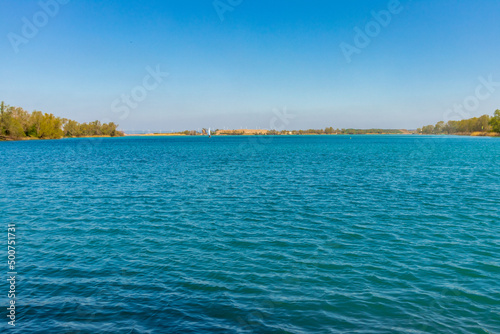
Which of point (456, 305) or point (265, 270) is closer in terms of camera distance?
point (456, 305)

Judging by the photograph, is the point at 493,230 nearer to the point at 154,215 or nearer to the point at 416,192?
the point at 416,192

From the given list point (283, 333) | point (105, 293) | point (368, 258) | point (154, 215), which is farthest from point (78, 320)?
point (154, 215)

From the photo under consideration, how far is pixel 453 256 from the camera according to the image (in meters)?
17.1

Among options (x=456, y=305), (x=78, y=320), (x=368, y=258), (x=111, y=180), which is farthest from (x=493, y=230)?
(x=111, y=180)

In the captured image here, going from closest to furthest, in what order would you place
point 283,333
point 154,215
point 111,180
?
1. point 283,333
2. point 154,215
3. point 111,180

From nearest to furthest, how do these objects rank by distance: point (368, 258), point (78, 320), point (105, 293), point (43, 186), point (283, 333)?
point (283, 333) → point (78, 320) → point (105, 293) → point (368, 258) → point (43, 186)

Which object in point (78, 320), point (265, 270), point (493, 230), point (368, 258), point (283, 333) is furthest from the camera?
point (493, 230)

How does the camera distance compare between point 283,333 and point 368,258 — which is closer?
point 283,333

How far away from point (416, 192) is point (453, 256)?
19.8 metres

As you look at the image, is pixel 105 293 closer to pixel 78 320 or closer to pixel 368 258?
pixel 78 320

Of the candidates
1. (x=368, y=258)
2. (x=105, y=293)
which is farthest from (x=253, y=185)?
(x=105, y=293)

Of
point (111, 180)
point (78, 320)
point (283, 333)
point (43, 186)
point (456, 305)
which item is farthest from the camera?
point (111, 180)

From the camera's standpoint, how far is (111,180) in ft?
149

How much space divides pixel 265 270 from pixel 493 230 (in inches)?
629
